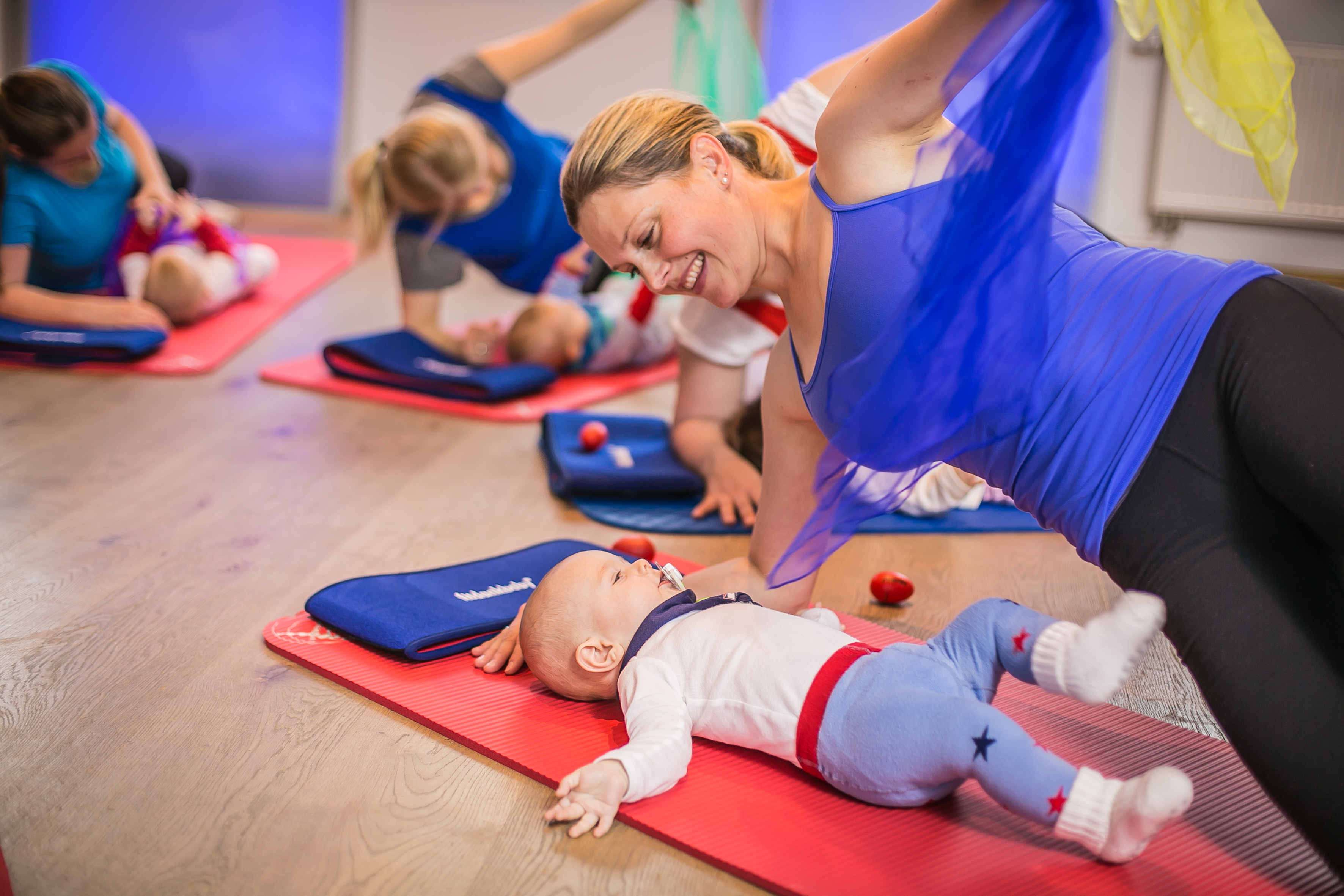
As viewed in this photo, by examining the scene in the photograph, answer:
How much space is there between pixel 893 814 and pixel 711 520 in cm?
99

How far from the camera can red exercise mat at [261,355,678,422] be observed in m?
2.78

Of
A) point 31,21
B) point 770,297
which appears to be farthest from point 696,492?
point 31,21

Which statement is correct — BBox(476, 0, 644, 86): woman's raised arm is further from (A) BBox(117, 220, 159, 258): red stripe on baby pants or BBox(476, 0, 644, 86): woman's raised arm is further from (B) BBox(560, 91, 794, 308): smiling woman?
(B) BBox(560, 91, 794, 308): smiling woman

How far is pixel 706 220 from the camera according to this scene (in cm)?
129

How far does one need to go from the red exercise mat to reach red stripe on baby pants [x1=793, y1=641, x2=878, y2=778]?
1.54m

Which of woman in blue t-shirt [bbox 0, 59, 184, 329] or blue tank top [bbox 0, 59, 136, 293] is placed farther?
blue tank top [bbox 0, 59, 136, 293]

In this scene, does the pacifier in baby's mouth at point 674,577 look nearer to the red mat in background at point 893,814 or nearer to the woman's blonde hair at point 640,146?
the red mat in background at point 893,814

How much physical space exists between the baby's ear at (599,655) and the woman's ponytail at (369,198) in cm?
194

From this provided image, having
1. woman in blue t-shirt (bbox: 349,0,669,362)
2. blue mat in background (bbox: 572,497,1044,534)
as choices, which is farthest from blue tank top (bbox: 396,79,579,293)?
blue mat in background (bbox: 572,497,1044,534)

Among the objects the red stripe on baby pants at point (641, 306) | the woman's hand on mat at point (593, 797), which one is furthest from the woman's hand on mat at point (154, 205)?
the woman's hand on mat at point (593, 797)

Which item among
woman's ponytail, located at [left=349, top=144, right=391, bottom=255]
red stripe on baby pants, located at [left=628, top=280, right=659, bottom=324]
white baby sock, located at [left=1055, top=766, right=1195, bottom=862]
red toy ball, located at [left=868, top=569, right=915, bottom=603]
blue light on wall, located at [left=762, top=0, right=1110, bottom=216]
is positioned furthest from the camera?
blue light on wall, located at [left=762, top=0, right=1110, bottom=216]

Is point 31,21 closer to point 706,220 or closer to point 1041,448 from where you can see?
point 706,220

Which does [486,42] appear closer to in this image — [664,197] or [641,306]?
[641,306]

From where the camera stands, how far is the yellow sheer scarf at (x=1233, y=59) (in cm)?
111
